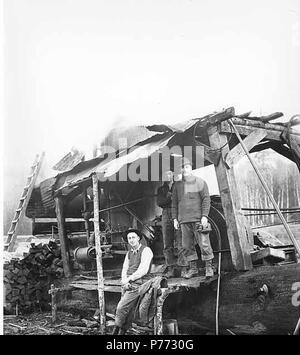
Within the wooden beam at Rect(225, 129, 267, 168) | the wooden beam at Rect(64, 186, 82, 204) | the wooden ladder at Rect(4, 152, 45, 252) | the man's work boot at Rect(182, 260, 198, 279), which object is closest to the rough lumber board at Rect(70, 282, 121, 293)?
the man's work boot at Rect(182, 260, 198, 279)

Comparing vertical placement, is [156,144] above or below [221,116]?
below

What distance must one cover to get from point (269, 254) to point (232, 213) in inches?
21.3

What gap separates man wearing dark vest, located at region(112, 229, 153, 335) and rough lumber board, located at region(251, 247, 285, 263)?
108 cm

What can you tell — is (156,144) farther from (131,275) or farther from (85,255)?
(85,255)

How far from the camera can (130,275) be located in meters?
4.93

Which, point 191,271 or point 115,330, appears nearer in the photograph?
point 115,330

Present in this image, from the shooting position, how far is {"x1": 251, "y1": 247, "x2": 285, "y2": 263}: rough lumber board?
4.64 m

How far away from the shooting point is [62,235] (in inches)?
223

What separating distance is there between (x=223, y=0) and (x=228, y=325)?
11.1ft

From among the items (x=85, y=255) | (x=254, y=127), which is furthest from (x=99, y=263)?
(x=254, y=127)

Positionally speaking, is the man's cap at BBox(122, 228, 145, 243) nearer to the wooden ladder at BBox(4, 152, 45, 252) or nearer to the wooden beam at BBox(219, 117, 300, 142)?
the wooden ladder at BBox(4, 152, 45, 252)
